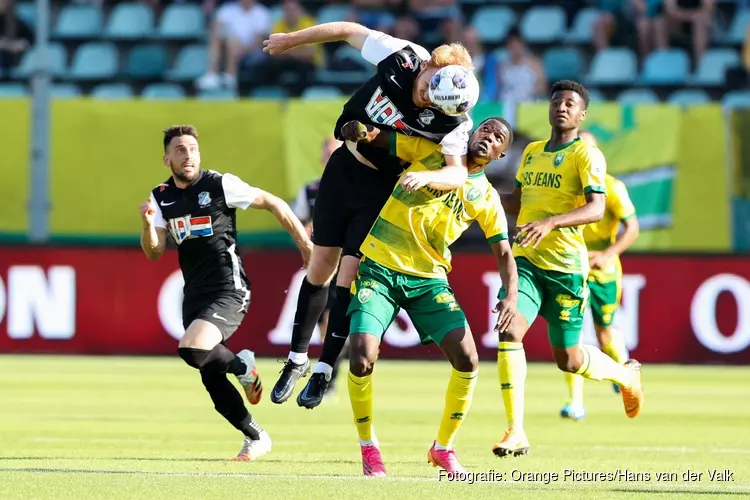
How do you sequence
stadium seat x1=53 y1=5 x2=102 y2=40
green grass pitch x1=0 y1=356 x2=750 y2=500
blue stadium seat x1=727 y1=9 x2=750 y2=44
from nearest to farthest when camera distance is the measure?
green grass pitch x1=0 y1=356 x2=750 y2=500 < blue stadium seat x1=727 y1=9 x2=750 y2=44 < stadium seat x1=53 y1=5 x2=102 y2=40

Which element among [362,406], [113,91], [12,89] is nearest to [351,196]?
[362,406]

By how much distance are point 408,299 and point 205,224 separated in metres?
1.80

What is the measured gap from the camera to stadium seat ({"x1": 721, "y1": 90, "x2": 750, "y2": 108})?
20141 mm

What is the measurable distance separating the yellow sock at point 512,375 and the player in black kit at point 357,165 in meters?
1.09

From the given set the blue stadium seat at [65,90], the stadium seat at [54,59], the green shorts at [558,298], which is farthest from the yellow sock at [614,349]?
the stadium seat at [54,59]

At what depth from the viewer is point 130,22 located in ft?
74.1

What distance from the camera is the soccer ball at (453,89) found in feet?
26.7

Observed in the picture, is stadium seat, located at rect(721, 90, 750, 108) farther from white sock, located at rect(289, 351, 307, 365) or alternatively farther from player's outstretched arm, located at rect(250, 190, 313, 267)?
white sock, located at rect(289, 351, 307, 365)

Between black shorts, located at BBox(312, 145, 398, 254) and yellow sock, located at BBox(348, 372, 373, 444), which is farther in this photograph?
black shorts, located at BBox(312, 145, 398, 254)

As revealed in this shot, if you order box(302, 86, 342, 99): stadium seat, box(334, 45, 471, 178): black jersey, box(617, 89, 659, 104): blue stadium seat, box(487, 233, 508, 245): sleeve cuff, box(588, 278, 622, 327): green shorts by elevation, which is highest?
box(334, 45, 471, 178): black jersey

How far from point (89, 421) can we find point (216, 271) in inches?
103

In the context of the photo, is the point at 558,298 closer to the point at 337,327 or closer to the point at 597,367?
the point at 597,367

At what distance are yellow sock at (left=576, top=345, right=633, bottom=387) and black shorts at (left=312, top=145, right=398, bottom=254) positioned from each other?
192 cm

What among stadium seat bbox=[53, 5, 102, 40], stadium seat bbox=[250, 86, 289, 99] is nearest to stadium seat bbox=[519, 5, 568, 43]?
stadium seat bbox=[250, 86, 289, 99]
